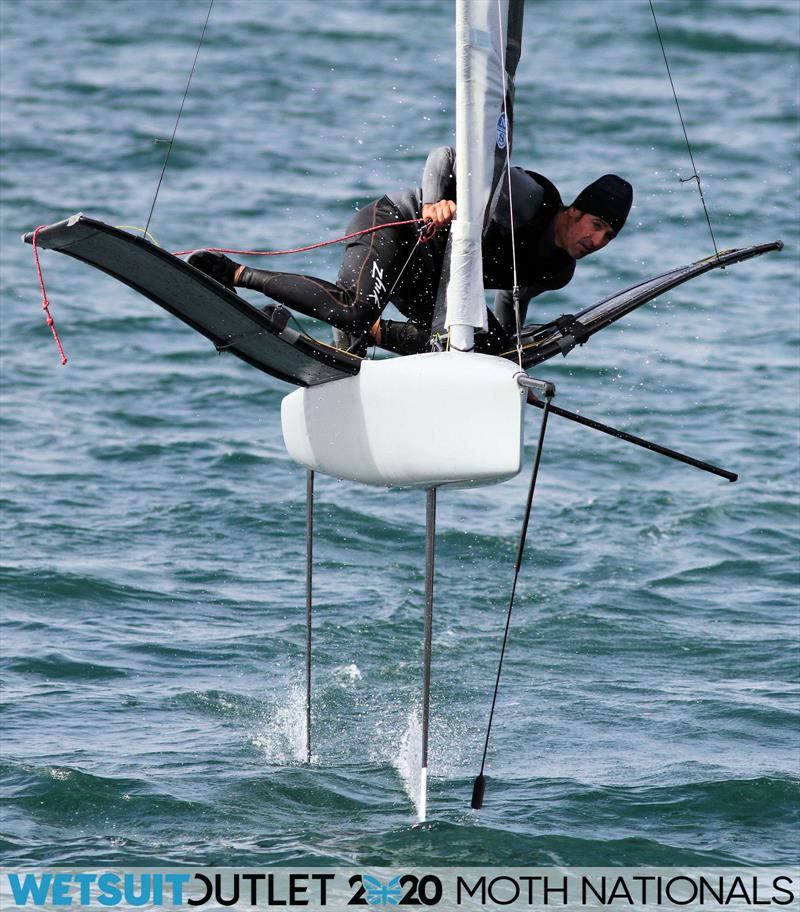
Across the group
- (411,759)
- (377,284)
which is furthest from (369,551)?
(377,284)

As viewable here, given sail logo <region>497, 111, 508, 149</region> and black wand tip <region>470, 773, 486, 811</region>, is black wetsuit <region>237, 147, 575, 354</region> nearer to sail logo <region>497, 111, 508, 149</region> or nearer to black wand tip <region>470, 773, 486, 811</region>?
sail logo <region>497, 111, 508, 149</region>

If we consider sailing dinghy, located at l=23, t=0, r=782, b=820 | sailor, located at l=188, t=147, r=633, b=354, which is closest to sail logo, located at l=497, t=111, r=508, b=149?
sailing dinghy, located at l=23, t=0, r=782, b=820

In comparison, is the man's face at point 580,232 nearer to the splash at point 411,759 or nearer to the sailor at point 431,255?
the sailor at point 431,255

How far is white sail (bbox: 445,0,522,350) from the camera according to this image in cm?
514

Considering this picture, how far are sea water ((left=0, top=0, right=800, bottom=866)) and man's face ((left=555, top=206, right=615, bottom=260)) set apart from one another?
1.97 meters

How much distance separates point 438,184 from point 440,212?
0.14m

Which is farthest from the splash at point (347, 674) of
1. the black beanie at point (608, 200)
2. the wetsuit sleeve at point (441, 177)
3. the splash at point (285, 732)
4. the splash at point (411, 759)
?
the black beanie at point (608, 200)

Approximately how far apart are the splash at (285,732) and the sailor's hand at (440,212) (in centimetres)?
209

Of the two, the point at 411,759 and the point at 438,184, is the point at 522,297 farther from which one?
the point at 411,759

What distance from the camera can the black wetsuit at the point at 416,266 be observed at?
5.41m

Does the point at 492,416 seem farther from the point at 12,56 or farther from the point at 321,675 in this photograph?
the point at 12,56

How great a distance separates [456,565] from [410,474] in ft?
10.8

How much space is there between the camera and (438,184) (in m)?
5.54

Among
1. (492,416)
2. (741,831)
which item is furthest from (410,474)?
(741,831)
